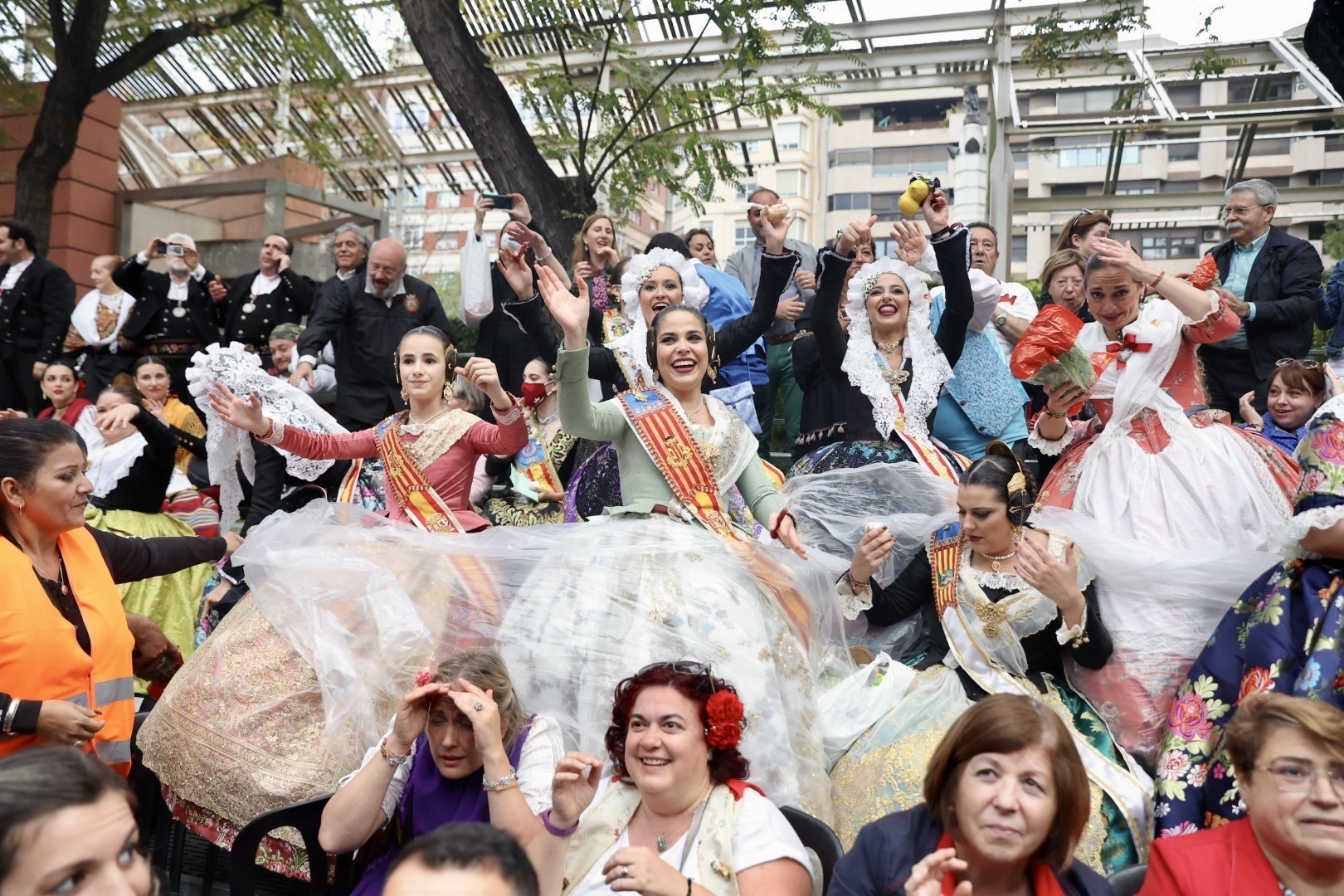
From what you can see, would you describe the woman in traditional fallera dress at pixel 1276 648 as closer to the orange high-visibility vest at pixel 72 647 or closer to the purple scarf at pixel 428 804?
the purple scarf at pixel 428 804

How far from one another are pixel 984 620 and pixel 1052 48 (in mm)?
6345

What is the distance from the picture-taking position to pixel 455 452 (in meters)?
5.29

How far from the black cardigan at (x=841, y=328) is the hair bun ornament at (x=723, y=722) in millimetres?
2434

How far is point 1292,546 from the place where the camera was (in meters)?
3.54

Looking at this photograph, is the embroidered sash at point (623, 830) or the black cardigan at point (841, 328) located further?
the black cardigan at point (841, 328)

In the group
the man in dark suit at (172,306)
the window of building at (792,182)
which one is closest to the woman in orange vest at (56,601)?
the man in dark suit at (172,306)

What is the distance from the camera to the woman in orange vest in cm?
350

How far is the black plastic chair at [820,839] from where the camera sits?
3188 millimetres

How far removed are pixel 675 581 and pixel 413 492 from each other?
1636 millimetres

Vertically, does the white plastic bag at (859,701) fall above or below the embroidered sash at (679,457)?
below

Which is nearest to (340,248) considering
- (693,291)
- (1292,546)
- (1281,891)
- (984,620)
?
(693,291)

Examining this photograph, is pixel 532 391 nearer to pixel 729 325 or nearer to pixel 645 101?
pixel 729 325

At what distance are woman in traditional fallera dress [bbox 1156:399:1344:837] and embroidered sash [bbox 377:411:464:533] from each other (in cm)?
284

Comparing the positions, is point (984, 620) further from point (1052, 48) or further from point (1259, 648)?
point (1052, 48)
